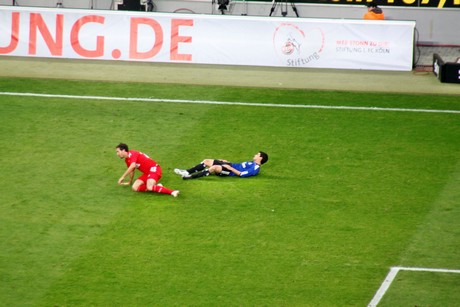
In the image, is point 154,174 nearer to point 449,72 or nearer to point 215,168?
point 215,168

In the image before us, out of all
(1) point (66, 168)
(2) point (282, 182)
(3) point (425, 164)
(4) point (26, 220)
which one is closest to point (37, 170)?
(1) point (66, 168)

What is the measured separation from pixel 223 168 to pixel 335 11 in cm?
1521

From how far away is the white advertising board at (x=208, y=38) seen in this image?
29.9 metres

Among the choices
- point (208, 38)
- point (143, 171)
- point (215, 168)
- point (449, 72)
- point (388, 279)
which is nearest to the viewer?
point (388, 279)

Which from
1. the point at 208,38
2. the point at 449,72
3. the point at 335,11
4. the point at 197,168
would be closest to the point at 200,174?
the point at 197,168

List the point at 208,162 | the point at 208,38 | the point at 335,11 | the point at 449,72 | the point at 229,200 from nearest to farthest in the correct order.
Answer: the point at 229,200 < the point at 208,162 < the point at 449,72 < the point at 208,38 < the point at 335,11

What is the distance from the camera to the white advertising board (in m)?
29.9

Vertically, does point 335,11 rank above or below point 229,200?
above

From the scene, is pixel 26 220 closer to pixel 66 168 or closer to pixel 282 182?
pixel 66 168

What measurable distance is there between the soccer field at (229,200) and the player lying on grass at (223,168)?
0.62 ft

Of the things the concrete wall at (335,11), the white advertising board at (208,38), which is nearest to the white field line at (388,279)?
the white advertising board at (208,38)

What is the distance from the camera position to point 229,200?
1939 centimetres

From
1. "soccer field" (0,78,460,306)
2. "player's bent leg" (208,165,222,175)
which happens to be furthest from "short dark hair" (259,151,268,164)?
"player's bent leg" (208,165,222,175)

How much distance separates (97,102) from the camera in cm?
2616
